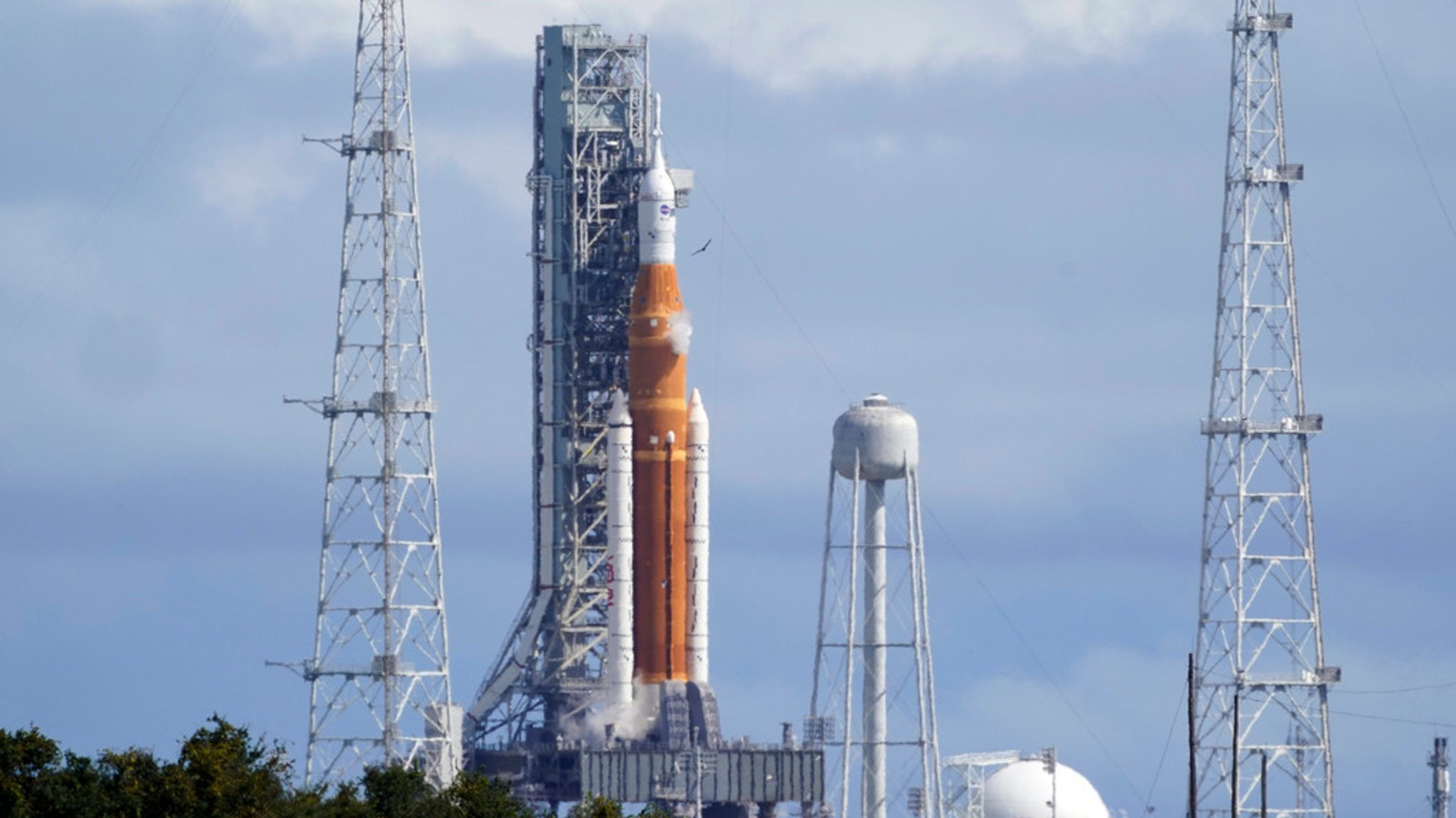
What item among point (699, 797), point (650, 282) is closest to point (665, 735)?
point (699, 797)

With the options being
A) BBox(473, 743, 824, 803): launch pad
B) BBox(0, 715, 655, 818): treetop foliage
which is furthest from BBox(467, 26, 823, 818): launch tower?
BBox(0, 715, 655, 818): treetop foliage

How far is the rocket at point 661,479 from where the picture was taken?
163875 millimetres

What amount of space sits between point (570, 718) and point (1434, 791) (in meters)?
33.8

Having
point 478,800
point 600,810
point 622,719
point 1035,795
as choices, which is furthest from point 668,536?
point 600,810

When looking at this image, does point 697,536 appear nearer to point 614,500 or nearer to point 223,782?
point 614,500

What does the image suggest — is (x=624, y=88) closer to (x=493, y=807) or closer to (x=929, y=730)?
(x=929, y=730)

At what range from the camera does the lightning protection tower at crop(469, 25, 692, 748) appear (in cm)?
16800

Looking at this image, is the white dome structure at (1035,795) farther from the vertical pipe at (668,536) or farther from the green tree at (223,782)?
the green tree at (223,782)

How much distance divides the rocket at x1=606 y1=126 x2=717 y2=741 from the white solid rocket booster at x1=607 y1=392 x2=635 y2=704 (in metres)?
0.13

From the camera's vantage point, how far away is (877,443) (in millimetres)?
160875

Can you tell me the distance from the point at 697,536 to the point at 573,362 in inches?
354

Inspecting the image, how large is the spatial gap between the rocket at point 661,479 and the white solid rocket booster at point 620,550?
13 centimetres

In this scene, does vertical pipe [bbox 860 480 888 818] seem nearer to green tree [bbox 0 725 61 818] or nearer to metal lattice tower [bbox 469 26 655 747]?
metal lattice tower [bbox 469 26 655 747]

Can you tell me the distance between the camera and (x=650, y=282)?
164 metres
